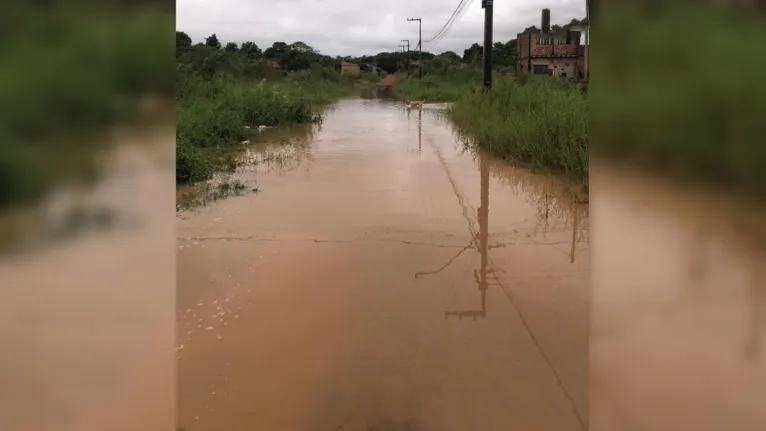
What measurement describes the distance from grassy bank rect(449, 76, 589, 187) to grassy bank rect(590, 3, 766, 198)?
47.2 inches

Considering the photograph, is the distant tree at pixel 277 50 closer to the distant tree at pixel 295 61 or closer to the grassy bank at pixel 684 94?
the distant tree at pixel 295 61

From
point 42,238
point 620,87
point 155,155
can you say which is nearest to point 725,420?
point 620,87

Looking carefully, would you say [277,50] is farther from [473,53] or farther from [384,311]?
[384,311]

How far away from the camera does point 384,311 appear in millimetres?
3605

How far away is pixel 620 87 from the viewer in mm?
2686

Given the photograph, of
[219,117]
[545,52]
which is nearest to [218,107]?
[219,117]

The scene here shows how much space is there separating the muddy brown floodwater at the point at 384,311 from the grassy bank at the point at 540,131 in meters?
0.51

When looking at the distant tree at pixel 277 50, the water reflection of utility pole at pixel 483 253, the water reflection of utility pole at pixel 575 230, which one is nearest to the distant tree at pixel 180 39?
the water reflection of utility pole at pixel 483 253

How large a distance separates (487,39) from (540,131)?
277 inches

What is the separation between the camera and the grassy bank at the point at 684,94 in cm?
236

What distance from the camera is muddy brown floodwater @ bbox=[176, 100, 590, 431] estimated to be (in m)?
2.59

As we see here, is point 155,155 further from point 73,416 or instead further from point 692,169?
point 692,169

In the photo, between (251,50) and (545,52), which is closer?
(545,52)

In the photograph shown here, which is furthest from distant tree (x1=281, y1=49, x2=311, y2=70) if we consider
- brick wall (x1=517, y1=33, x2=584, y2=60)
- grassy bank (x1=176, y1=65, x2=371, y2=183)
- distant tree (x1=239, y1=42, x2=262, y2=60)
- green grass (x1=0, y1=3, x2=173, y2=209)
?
green grass (x1=0, y1=3, x2=173, y2=209)
